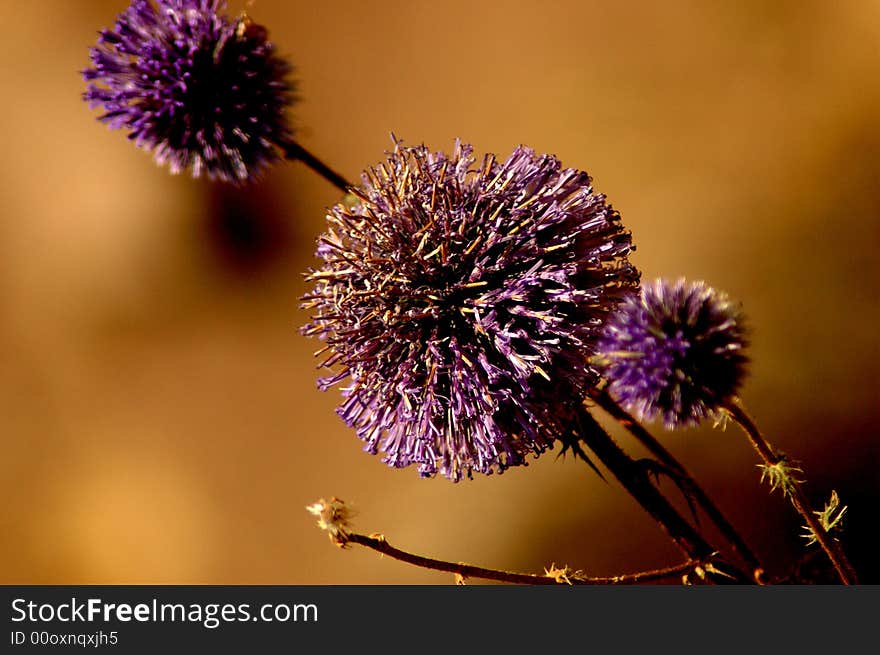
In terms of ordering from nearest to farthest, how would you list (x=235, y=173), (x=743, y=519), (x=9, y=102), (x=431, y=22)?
1. (x=235, y=173)
2. (x=743, y=519)
3. (x=431, y=22)
4. (x=9, y=102)

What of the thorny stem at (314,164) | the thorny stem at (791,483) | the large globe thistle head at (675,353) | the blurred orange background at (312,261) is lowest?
the thorny stem at (791,483)

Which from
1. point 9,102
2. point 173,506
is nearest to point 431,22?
point 9,102

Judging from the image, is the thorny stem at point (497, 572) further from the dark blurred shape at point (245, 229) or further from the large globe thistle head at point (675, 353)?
the dark blurred shape at point (245, 229)

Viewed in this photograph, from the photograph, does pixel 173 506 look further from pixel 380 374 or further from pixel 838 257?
pixel 838 257

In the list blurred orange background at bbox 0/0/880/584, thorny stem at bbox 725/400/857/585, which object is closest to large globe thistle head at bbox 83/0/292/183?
thorny stem at bbox 725/400/857/585

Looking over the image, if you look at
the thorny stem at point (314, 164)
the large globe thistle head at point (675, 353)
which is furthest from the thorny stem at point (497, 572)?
the thorny stem at point (314, 164)

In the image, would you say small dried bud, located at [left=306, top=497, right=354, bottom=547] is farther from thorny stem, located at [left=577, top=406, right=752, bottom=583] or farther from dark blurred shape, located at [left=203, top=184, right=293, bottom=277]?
dark blurred shape, located at [left=203, top=184, right=293, bottom=277]
